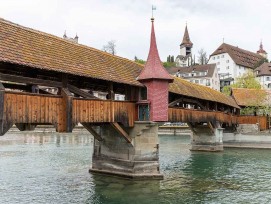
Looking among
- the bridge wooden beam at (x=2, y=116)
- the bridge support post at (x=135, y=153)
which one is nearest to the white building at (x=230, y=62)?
the bridge support post at (x=135, y=153)

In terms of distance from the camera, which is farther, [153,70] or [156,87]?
[153,70]

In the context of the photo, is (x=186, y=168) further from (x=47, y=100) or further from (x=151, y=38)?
(x=47, y=100)

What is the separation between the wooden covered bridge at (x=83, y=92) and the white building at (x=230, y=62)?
5957cm

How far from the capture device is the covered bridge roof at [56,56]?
10.8 m

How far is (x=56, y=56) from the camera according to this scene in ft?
40.9

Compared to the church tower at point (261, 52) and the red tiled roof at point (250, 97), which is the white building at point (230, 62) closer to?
the church tower at point (261, 52)

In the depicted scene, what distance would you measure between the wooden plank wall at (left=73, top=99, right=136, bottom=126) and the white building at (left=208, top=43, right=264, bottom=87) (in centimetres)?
6099

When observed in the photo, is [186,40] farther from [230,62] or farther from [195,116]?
[195,116]

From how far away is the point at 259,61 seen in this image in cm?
8175

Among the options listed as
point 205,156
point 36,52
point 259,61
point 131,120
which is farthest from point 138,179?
point 259,61

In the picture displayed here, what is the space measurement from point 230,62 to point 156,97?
65275 mm

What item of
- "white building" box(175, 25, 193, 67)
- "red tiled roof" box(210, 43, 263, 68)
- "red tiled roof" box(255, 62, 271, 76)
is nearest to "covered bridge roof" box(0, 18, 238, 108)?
"red tiled roof" box(255, 62, 271, 76)

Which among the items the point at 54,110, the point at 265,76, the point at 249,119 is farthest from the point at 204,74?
the point at 54,110

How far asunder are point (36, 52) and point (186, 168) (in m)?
12.0
